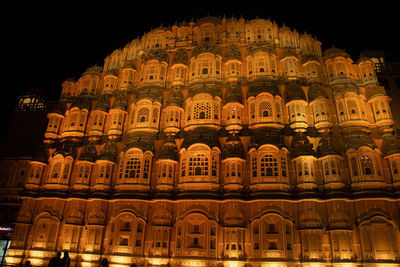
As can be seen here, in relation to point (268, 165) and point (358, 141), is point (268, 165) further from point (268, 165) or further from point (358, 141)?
point (358, 141)

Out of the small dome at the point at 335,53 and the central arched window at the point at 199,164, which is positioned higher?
the small dome at the point at 335,53

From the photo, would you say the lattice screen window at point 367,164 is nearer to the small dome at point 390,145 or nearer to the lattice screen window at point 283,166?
the small dome at point 390,145

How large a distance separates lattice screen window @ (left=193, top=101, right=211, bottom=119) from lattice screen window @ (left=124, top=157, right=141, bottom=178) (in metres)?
6.21

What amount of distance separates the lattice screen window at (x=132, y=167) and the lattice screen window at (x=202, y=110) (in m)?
6.21

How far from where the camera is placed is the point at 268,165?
22688mm

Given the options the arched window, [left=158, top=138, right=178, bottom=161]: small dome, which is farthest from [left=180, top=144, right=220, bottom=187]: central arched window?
the arched window

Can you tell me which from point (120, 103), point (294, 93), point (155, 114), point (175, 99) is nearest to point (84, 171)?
point (120, 103)

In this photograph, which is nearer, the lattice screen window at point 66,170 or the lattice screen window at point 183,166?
the lattice screen window at point 183,166

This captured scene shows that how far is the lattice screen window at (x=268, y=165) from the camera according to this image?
73.7 feet

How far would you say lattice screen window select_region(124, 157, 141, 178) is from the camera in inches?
975

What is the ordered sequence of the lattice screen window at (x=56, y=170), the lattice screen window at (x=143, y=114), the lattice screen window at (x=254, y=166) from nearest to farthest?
the lattice screen window at (x=254, y=166), the lattice screen window at (x=56, y=170), the lattice screen window at (x=143, y=114)

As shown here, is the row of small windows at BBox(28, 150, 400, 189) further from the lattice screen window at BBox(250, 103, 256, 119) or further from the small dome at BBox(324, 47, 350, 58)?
the small dome at BBox(324, 47, 350, 58)

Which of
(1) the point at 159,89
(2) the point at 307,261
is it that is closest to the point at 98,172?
(1) the point at 159,89

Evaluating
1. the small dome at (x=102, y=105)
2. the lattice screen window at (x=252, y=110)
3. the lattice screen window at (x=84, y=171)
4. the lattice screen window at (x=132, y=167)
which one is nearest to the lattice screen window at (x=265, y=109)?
the lattice screen window at (x=252, y=110)
